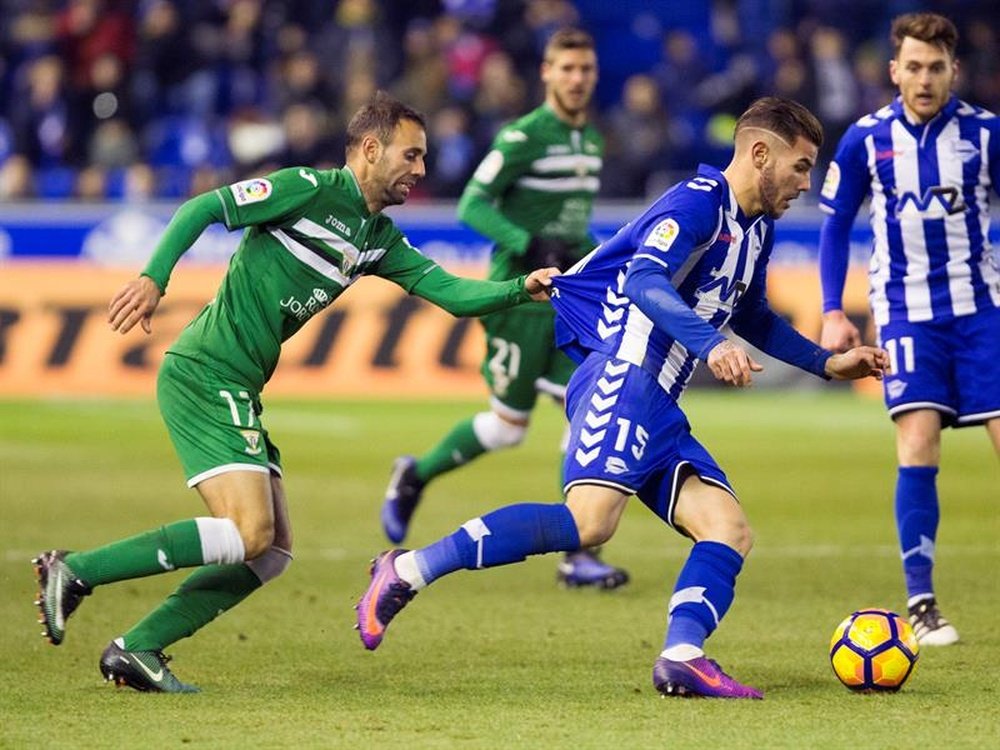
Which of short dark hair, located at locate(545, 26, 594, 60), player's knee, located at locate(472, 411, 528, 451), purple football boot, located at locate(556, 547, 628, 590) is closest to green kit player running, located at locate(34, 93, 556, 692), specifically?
purple football boot, located at locate(556, 547, 628, 590)

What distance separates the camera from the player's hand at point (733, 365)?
554 centimetres

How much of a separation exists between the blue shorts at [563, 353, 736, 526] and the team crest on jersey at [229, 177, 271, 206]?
1238 mm

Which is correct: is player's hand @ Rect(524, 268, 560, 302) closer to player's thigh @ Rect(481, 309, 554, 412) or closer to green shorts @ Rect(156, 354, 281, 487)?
green shorts @ Rect(156, 354, 281, 487)

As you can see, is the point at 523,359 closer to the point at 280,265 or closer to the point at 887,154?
the point at 887,154

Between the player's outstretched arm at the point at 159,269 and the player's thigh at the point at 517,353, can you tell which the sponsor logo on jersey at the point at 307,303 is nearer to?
the player's outstretched arm at the point at 159,269

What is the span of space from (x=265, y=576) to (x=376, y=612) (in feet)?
1.91

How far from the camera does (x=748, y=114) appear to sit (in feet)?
20.4

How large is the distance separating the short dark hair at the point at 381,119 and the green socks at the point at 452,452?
3534 mm

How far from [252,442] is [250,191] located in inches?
32.6

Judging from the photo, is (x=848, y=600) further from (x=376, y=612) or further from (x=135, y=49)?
(x=135, y=49)

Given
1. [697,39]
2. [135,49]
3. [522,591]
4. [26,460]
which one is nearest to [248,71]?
[135,49]

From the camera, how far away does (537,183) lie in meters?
9.63

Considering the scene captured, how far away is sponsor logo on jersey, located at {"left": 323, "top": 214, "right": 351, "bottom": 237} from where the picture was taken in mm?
6426

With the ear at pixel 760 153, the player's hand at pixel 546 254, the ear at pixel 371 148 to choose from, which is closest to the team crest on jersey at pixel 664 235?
the ear at pixel 760 153
